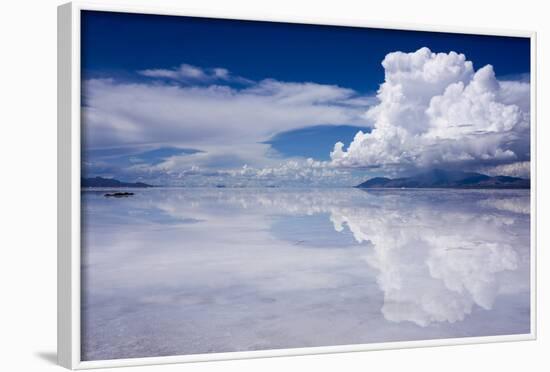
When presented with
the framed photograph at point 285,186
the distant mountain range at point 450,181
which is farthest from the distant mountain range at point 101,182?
the distant mountain range at point 450,181

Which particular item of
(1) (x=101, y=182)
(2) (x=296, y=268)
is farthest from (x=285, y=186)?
(1) (x=101, y=182)

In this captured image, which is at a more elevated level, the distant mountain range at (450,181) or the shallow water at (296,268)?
the distant mountain range at (450,181)

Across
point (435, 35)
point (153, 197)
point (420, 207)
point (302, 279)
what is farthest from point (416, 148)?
point (153, 197)

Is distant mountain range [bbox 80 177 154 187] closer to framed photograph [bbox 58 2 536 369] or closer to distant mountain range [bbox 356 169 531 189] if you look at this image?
framed photograph [bbox 58 2 536 369]

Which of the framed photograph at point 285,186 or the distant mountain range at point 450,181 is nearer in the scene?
the framed photograph at point 285,186

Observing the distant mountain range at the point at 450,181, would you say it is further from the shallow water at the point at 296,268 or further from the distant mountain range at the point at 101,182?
the distant mountain range at the point at 101,182

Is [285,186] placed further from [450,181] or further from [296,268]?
[450,181]
